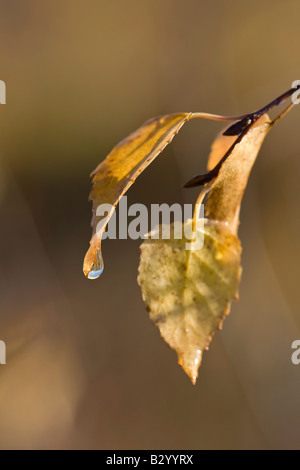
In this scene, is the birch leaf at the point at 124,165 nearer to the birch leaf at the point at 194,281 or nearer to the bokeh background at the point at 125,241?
the birch leaf at the point at 194,281

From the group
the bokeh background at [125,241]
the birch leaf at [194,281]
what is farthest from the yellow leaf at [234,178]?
the bokeh background at [125,241]

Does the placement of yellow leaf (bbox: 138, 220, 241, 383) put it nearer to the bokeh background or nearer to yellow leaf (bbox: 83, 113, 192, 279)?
yellow leaf (bbox: 83, 113, 192, 279)

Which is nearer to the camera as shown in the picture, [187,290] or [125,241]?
[187,290]

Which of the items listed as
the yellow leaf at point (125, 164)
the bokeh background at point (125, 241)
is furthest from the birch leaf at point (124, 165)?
the bokeh background at point (125, 241)

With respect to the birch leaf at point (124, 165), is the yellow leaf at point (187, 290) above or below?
below

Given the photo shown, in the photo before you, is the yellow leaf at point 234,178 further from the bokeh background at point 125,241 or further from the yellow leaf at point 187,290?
the bokeh background at point 125,241

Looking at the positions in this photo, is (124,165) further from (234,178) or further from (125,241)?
(125,241)

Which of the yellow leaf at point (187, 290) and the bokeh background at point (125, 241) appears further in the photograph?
the bokeh background at point (125, 241)

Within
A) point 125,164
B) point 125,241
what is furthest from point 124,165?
point 125,241
